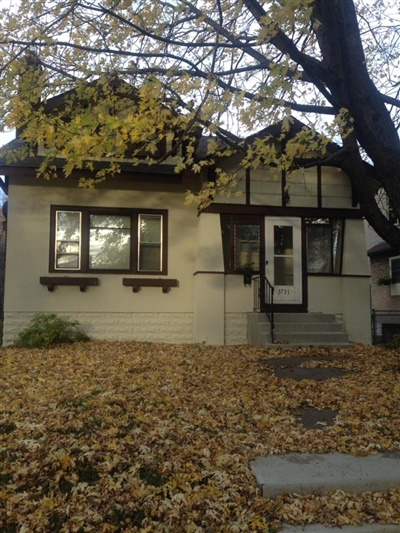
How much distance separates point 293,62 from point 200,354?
5284mm

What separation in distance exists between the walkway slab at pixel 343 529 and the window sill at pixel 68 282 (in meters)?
8.48

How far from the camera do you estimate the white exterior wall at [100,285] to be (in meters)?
11.0

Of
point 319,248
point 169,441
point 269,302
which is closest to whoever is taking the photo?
point 169,441

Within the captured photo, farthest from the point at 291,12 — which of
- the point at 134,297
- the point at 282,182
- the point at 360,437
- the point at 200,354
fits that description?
the point at 134,297

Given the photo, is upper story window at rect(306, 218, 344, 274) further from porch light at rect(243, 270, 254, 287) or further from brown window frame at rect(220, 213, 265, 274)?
porch light at rect(243, 270, 254, 287)

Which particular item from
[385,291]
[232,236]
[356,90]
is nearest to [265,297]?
[232,236]

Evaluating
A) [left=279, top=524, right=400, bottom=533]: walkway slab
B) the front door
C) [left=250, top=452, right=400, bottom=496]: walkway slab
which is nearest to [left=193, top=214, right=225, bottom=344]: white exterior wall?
the front door

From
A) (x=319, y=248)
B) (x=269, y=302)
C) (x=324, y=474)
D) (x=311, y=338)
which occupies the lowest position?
(x=324, y=474)

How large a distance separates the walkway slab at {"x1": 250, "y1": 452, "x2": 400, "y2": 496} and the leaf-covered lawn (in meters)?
0.08

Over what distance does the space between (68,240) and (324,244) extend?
6140 millimetres

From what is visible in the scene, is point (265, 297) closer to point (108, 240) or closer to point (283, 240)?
point (283, 240)

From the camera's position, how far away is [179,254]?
38.4 feet

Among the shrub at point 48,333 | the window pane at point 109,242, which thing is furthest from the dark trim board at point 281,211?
the shrub at point 48,333

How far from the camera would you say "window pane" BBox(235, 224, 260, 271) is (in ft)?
37.9
